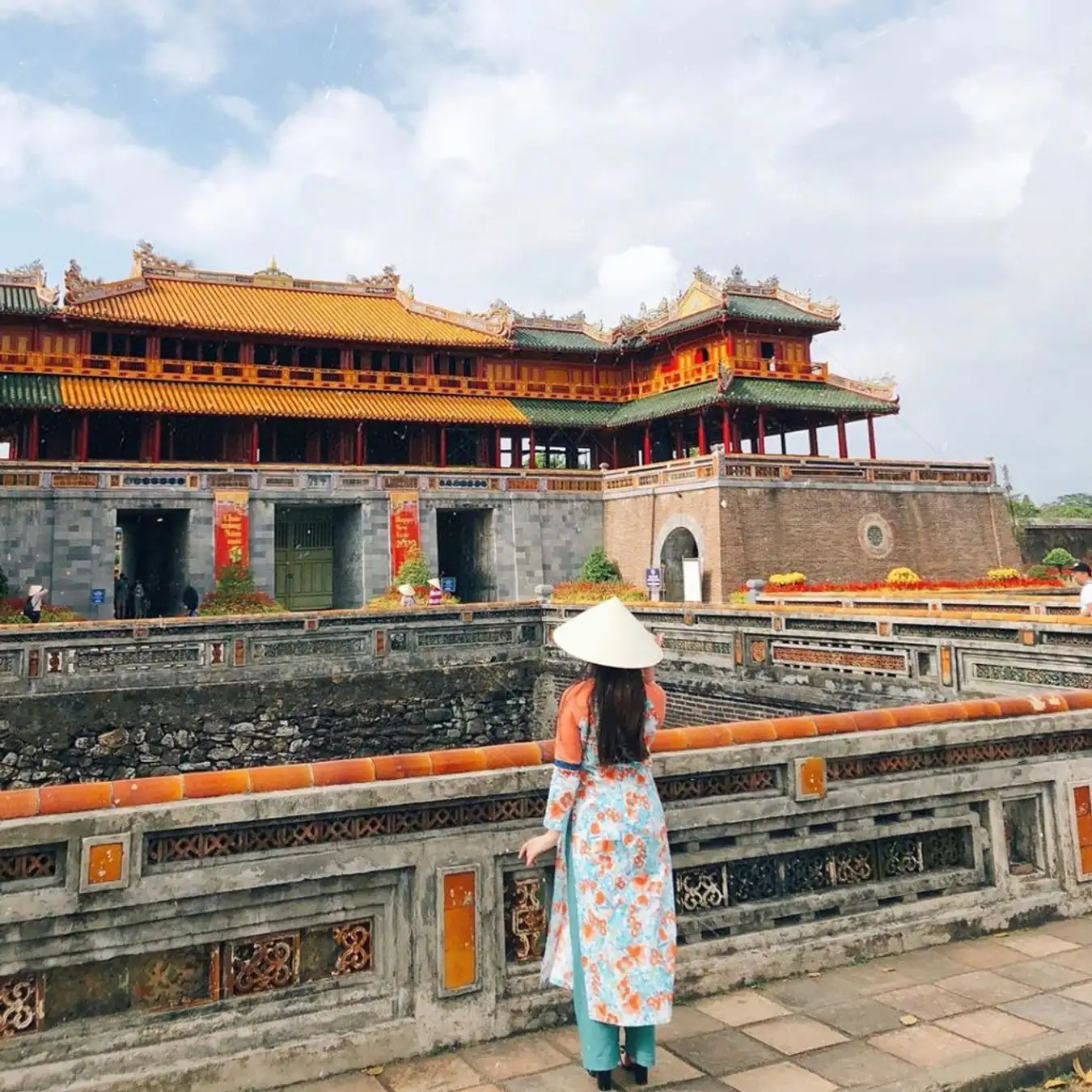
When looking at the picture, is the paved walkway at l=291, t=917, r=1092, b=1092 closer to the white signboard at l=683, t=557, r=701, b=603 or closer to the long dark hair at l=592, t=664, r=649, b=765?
the long dark hair at l=592, t=664, r=649, b=765

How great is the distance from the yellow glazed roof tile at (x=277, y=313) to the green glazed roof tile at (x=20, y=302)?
2.61 feet

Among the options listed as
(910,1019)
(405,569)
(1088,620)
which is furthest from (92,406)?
(910,1019)

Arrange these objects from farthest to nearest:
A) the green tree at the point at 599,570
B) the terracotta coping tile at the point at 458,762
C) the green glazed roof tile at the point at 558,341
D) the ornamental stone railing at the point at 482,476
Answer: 1. the green glazed roof tile at the point at 558,341
2. the green tree at the point at 599,570
3. the ornamental stone railing at the point at 482,476
4. the terracotta coping tile at the point at 458,762

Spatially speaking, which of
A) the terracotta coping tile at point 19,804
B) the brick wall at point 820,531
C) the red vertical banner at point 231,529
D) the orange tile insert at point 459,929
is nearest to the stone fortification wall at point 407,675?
the brick wall at point 820,531

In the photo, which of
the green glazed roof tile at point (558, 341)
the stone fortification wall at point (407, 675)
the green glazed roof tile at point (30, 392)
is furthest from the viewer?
the green glazed roof tile at point (558, 341)

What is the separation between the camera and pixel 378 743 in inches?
763

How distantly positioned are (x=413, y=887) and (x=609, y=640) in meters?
1.40

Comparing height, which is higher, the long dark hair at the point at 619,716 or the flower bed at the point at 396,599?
the flower bed at the point at 396,599

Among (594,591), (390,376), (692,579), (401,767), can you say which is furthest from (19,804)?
(390,376)

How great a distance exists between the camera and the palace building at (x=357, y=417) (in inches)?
1014

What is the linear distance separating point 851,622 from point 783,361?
67.2ft

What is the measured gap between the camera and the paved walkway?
11.2 feet

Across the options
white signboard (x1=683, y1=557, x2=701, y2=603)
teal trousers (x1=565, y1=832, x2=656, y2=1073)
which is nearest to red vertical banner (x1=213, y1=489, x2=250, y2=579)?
white signboard (x1=683, y1=557, x2=701, y2=603)

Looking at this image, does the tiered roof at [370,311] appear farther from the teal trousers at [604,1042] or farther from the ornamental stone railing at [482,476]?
the teal trousers at [604,1042]
